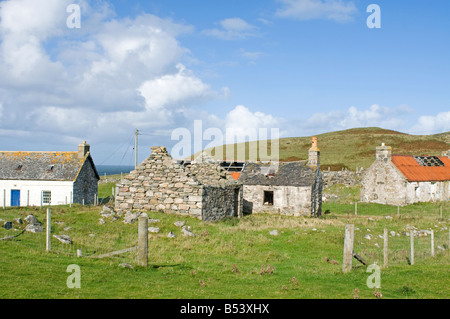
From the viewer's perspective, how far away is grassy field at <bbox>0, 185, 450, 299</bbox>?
9.74m

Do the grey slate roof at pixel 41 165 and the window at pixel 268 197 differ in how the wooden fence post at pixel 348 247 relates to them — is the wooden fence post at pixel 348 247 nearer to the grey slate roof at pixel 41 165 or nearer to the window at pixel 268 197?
the window at pixel 268 197

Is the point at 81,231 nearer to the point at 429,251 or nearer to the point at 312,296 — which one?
the point at 312,296

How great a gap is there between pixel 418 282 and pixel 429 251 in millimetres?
7571

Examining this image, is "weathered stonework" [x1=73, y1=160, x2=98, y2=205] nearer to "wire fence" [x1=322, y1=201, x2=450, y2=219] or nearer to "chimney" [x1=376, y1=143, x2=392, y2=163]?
"wire fence" [x1=322, y1=201, x2=450, y2=219]

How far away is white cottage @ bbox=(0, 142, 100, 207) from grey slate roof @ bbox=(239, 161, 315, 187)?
15.3 meters

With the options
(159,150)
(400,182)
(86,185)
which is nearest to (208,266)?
(159,150)

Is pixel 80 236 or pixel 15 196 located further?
pixel 15 196

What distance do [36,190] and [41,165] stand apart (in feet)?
9.09

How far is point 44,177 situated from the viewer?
38656mm

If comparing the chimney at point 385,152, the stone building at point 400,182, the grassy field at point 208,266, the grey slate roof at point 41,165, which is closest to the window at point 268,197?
the grassy field at point 208,266

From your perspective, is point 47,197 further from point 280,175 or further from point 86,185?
point 280,175

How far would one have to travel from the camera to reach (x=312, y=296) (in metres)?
9.62

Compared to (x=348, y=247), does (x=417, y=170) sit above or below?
above
